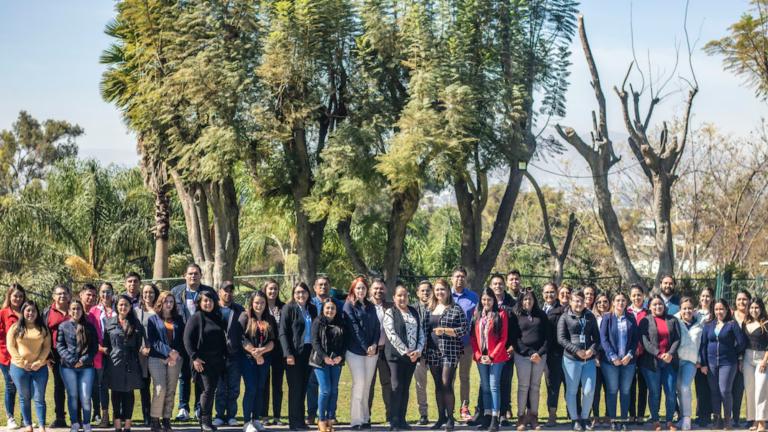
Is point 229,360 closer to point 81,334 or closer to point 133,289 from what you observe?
point 133,289

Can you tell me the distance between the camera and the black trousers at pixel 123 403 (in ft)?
36.7

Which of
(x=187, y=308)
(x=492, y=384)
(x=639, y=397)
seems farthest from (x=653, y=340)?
(x=187, y=308)

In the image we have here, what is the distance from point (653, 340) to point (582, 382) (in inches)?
37.8

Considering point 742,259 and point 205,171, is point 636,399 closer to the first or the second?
point 205,171

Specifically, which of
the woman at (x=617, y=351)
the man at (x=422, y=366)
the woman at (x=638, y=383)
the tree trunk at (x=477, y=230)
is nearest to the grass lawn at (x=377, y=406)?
the man at (x=422, y=366)

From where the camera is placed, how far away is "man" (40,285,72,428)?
11289mm

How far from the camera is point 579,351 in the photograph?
11602 mm

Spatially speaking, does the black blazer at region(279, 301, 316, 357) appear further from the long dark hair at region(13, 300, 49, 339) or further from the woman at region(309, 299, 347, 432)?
the long dark hair at region(13, 300, 49, 339)

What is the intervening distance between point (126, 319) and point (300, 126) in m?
10.9

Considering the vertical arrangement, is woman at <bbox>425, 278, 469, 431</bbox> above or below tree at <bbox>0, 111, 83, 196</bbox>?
below

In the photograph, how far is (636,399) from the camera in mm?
13062

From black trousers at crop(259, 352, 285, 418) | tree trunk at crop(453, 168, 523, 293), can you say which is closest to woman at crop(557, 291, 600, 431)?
black trousers at crop(259, 352, 285, 418)

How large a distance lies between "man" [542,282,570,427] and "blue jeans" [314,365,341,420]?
2532mm

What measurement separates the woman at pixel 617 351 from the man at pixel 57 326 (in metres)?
6.10
